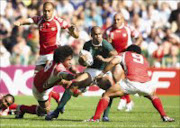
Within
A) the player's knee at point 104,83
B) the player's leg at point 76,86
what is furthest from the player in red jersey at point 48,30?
the player's leg at point 76,86

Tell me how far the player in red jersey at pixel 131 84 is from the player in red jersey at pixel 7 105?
2346mm

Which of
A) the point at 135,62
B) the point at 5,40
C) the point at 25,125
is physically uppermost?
the point at 135,62

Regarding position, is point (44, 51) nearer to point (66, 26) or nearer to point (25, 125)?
point (66, 26)

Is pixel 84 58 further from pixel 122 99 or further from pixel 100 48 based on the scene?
pixel 122 99

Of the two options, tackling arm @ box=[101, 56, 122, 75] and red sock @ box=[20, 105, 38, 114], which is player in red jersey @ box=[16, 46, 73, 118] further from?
tackling arm @ box=[101, 56, 122, 75]

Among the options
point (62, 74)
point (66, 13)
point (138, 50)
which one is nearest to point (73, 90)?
point (62, 74)

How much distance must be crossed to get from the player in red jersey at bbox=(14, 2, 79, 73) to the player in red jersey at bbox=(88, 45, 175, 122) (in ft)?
7.37

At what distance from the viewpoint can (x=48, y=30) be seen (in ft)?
43.6

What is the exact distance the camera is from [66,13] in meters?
24.3

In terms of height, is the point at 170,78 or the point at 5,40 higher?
the point at 5,40

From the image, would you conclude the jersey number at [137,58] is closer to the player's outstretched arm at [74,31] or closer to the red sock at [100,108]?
the red sock at [100,108]

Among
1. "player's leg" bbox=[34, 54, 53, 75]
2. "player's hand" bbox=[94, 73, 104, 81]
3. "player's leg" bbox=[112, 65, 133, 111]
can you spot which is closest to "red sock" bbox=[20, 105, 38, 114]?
"player's hand" bbox=[94, 73, 104, 81]

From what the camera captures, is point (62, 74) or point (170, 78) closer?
point (62, 74)

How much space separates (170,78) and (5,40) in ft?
21.9
